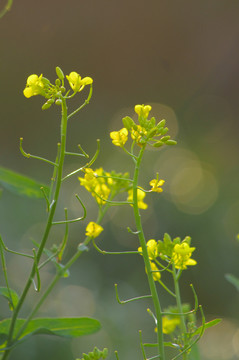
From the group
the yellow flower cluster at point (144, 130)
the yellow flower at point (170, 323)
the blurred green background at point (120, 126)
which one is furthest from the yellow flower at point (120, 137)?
the blurred green background at point (120, 126)

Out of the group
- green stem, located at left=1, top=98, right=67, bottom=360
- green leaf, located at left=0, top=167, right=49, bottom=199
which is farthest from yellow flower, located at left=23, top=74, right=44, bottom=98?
green leaf, located at left=0, top=167, right=49, bottom=199

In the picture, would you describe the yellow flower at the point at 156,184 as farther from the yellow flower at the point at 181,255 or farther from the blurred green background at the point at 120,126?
the blurred green background at the point at 120,126

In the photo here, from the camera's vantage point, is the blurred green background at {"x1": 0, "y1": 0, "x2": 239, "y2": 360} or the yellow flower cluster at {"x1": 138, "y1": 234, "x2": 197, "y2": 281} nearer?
the yellow flower cluster at {"x1": 138, "y1": 234, "x2": 197, "y2": 281}

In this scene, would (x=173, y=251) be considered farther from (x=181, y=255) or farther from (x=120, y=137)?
(x=120, y=137)

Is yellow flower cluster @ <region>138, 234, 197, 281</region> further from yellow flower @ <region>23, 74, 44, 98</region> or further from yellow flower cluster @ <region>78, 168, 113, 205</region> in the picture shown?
yellow flower @ <region>23, 74, 44, 98</region>

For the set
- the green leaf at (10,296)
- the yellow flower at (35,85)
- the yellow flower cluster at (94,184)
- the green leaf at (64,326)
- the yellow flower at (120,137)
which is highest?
the yellow flower at (35,85)
